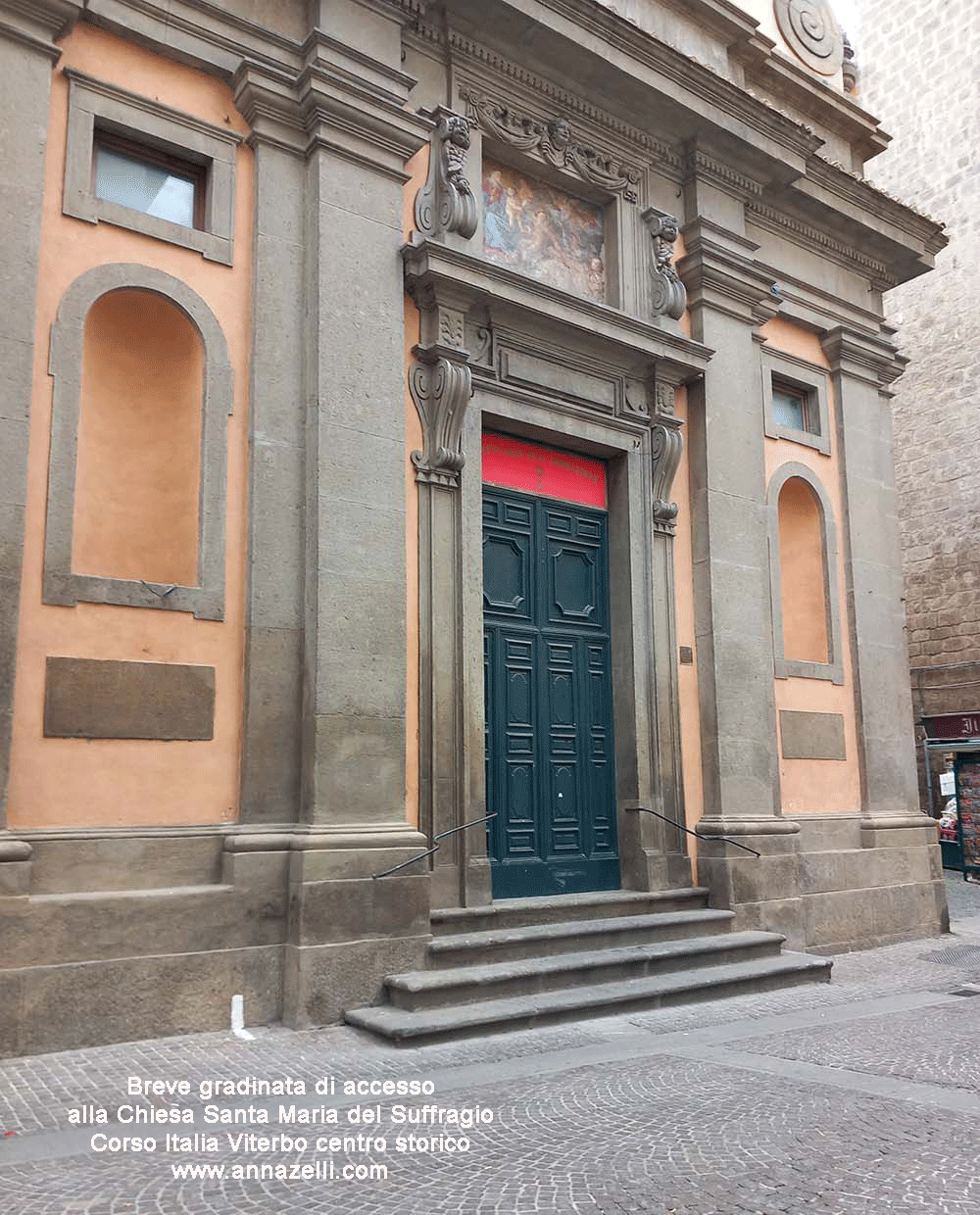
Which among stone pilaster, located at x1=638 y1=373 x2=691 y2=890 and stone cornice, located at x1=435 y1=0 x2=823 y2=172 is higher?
stone cornice, located at x1=435 y1=0 x2=823 y2=172

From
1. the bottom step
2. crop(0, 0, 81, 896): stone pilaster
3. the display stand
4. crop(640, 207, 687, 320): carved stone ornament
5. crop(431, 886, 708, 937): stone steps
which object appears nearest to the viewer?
crop(0, 0, 81, 896): stone pilaster

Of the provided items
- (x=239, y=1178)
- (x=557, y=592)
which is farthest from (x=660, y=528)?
(x=239, y=1178)

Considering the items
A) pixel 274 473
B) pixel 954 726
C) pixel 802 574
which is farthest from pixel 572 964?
pixel 954 726

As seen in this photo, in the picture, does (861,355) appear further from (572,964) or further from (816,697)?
(572,964)

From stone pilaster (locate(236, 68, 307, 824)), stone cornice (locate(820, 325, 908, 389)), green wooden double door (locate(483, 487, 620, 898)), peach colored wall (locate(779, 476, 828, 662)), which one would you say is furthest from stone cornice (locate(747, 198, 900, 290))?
stone pilaster (locate(236, 68, 307, 824))

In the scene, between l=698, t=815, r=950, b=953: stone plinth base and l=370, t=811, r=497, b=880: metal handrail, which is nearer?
l=370, t=811, r=497, b=880: metal handrail

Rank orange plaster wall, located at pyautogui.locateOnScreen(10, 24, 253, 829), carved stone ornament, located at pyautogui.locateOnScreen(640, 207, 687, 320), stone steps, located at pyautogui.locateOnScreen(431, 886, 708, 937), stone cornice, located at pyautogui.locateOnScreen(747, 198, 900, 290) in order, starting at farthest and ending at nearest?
1. stone cornice, located at pyautogui.locateOnScreen(747, 198, 900, 290)
2. carved stone ornament, located at pyautogui.locateOnScreen(640, 207, 687, 320)
3. stone steps, located at pyautogui.locateOnScreen(431, 886, 708, 937)
4. orange plaster wall, located at pyautogui.locateOnScreen(10, 24, 253, 829)

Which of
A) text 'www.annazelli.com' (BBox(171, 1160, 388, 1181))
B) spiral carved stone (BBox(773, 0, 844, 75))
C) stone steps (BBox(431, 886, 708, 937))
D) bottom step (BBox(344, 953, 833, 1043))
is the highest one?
spiral carved stone (BBox(773, 0, 844, 75))

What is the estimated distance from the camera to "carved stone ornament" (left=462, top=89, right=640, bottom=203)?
973 cm

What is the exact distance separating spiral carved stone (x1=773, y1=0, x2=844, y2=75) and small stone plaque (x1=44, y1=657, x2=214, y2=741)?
35.1 feet

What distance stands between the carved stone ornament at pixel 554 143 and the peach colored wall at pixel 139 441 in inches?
142

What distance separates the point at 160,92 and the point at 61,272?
5.50 feet

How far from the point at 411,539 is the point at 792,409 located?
19.8 feet

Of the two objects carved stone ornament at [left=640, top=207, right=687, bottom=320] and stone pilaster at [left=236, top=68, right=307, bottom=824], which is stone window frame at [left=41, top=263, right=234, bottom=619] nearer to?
stone pilaster at [left=236, top=68, right=307, bottom=824]
